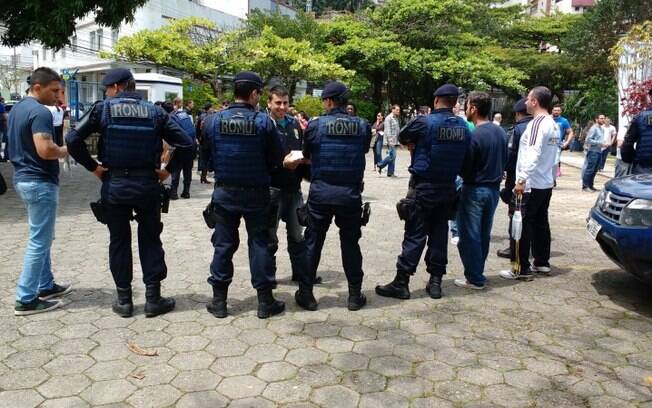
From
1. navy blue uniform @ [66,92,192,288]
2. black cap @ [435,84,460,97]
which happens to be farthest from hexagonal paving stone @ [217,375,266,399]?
black cap @ [435,84,460,97]

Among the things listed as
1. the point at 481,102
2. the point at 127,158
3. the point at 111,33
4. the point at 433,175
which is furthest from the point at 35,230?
the point at 111,33

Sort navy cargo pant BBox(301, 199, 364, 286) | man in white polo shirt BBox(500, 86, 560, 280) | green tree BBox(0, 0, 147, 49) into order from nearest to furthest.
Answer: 1. navy cargo pant BBox(301, 199, 364, 286)
2. man in white polo shirt BBox(500, 86, 560, 280)
3. green tree BBox(0, 0, 147, 49)

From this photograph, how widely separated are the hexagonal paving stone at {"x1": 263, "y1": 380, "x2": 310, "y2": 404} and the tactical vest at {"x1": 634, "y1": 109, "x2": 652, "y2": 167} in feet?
15.0

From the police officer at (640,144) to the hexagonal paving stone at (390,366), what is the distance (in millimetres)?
3810

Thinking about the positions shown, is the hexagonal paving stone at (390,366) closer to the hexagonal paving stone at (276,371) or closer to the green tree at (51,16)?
the hexagonal paving stone at (276,371)

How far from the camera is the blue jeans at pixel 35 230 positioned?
4.11 meters

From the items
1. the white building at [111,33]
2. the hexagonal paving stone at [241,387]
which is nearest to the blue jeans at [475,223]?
the hexagonal paving stone at [241,387]

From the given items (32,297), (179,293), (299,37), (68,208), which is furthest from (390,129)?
(299,37)

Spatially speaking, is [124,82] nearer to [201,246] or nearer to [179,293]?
[179,293]

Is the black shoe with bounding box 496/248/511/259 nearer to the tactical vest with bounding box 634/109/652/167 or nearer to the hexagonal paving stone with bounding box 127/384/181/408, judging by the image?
the tactical vest with bounding box 634/109/652/167

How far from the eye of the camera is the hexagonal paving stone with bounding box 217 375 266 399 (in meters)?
3.18

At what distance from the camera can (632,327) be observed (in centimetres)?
434

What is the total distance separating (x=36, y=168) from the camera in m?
4.11

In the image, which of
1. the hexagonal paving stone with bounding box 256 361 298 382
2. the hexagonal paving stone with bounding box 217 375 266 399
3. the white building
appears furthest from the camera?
the white building
